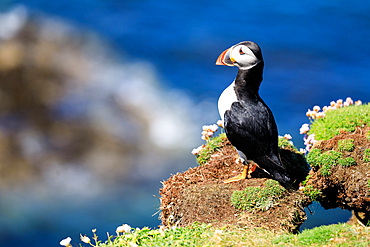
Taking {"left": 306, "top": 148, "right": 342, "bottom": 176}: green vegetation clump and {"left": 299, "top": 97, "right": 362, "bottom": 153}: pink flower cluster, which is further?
{"left": 299, "top": 97, "right": 362, "bottom": 153}: pink flower cluster

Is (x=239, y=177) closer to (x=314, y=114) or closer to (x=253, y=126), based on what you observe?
(x=253, y=126)

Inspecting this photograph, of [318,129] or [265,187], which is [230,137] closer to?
[265,187]

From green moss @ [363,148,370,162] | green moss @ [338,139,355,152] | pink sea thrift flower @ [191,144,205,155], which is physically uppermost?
pink sea thrift flower @ [191,144,205,155]

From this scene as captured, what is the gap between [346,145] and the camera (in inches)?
286

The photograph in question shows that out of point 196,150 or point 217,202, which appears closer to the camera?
point 217,202

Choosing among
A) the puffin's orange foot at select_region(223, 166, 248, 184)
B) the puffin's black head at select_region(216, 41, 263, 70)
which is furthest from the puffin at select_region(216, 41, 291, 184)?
the puffin's orange foot at select_region(223, 166, 248, 184)

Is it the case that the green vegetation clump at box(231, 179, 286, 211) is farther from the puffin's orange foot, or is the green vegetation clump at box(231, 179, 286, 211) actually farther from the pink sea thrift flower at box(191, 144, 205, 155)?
the pink sea thrift flower at box(191, 144, 205, 155)

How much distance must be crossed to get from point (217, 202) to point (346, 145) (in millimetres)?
2762

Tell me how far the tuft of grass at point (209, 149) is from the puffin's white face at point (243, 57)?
2.16 metres

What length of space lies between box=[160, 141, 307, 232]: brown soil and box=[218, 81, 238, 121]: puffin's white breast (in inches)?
49.0

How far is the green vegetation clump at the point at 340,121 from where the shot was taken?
8.68 m

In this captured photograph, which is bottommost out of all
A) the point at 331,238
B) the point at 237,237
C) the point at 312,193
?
the point at 331,238

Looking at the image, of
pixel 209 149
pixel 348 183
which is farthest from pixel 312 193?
pixel 209 149

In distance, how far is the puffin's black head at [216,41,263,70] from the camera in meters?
6.27
